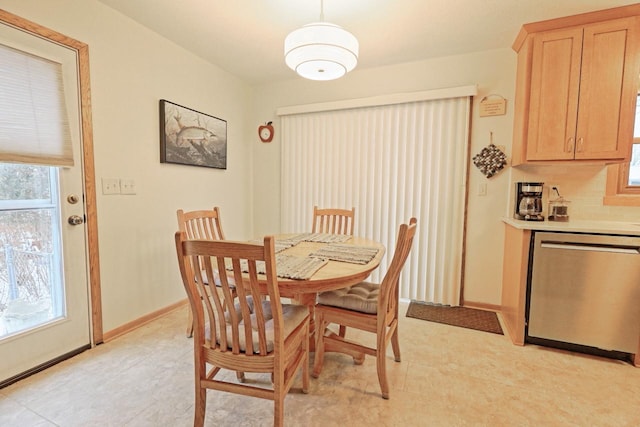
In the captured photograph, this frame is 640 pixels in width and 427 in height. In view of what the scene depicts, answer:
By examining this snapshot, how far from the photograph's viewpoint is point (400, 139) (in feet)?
9.68

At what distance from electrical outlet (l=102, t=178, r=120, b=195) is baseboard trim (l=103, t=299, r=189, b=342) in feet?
3.33

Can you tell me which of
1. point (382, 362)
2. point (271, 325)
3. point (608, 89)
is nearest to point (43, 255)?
point (271, 325)

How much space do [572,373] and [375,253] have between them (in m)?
1.42

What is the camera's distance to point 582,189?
7.97 ft

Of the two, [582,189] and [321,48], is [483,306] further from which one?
[321,48]

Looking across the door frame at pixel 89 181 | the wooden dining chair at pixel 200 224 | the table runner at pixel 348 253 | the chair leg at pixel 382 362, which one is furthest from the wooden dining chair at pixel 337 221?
the door frame at pixel 89 181

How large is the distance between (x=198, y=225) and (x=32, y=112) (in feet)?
3.79

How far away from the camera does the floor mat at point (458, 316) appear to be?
2.45 m

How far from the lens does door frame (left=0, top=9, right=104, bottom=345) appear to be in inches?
75.5

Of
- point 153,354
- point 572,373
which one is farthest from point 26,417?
point 572,373

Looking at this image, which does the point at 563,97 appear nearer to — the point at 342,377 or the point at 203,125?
the point at 342,377

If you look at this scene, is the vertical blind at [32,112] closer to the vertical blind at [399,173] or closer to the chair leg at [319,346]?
the chair leg at [319,346]

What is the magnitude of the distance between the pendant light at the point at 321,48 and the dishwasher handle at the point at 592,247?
177 centimetres

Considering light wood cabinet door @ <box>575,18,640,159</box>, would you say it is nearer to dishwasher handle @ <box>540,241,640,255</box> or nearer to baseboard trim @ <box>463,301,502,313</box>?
dishwasher handle @ <box>540,241,640,255</box>
